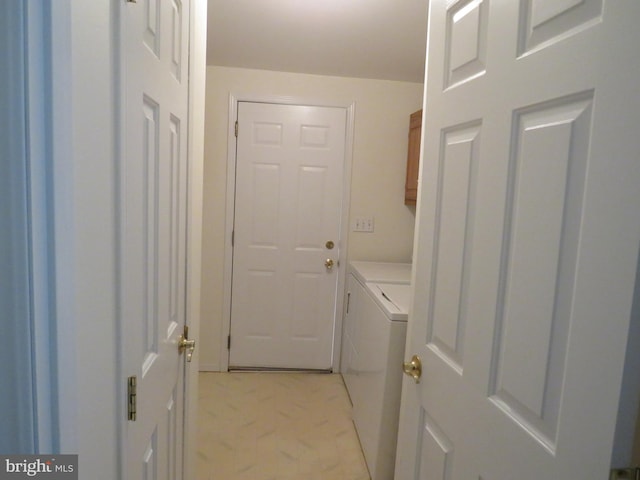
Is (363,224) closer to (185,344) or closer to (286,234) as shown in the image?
(286,234)

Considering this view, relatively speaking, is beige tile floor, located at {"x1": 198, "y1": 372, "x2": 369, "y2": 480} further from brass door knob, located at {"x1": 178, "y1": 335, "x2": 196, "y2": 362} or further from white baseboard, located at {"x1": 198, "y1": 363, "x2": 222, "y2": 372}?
brass door knob, located at {"x1": 178, "y1": 335, "x2": 196, "y2": 362}

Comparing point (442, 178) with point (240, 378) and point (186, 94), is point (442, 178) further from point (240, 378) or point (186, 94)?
point (240, 378)

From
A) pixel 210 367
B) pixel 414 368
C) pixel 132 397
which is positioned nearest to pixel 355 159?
pixel 210 367

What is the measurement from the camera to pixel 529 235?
817mm

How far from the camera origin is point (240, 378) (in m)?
3.34

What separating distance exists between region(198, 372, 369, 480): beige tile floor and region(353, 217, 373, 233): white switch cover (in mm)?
1155

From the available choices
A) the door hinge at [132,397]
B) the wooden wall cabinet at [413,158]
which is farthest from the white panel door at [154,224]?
the wooden wall cabinet at [413,158]

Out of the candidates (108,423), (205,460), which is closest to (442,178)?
(108,423)

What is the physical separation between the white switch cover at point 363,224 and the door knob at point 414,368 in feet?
6.85

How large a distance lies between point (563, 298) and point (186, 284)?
3.64 ft

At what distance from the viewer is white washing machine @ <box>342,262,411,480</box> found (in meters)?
2.05

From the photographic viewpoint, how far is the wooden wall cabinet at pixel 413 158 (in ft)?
10.0

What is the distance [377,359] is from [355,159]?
1647 millimetres

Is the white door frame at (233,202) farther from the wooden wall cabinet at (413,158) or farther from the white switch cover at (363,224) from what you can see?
the wooden wall cabinet at (413,158)
